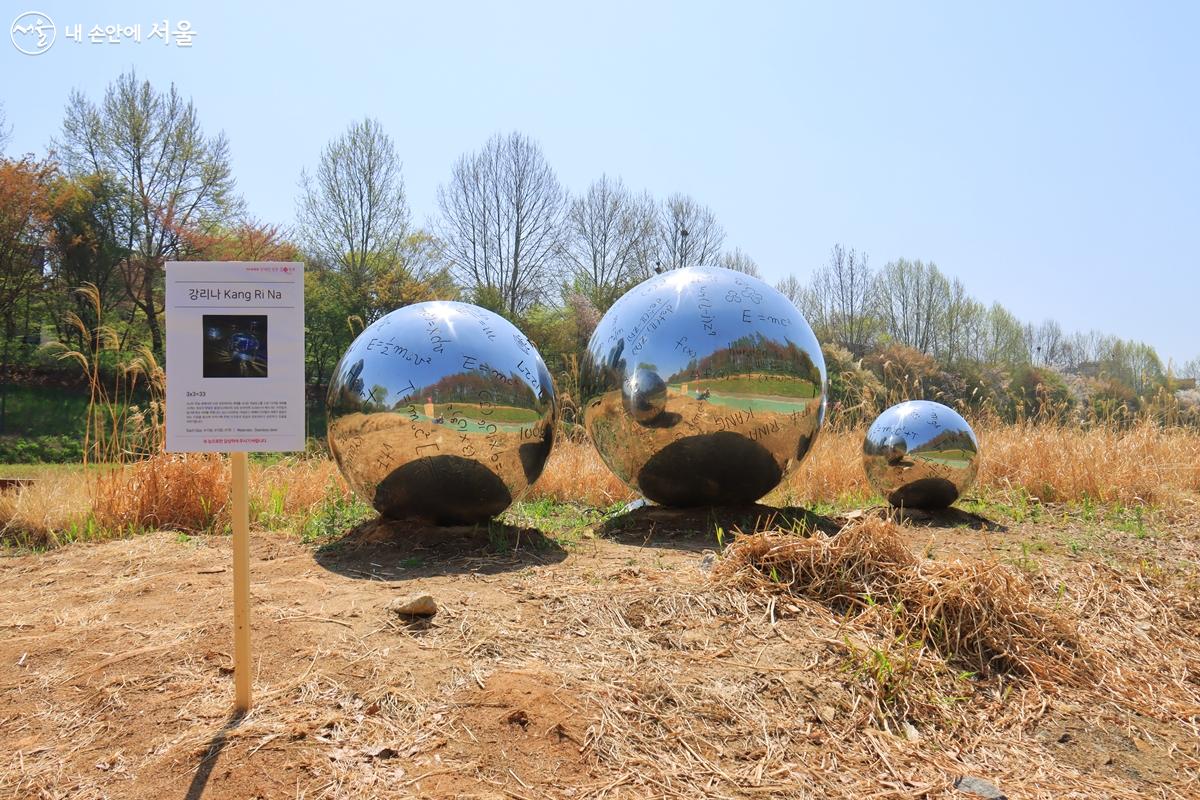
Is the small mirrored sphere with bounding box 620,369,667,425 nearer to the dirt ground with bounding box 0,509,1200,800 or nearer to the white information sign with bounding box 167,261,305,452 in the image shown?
the dirt ground with bounding box 0,509,1200,800

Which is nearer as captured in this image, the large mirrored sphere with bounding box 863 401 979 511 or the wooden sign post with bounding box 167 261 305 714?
the wooden sign post with bounding box 167 261 305 714

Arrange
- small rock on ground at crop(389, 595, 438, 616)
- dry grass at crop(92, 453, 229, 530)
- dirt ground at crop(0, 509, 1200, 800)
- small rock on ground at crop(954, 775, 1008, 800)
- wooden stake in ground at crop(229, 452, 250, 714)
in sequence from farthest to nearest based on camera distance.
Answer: dry grass at crop(92, 453, 229, 530) < small rock on ground at crop(389, 595, 438, 616) < wooden stake in ground at crop(229, 452, 250, 714) < small rock on ground at crop(954, 775, 1008, 800) < dirt ground at crop(0, 509, 1200, 800)

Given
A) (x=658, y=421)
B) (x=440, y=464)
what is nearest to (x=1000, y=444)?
(x=658, y=421)

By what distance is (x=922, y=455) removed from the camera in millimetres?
8555

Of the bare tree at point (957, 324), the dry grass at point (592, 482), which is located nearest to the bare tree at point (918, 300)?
the bare tree at point (957, 324)

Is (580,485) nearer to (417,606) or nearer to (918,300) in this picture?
(417,606)

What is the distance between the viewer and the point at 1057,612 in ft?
17.4

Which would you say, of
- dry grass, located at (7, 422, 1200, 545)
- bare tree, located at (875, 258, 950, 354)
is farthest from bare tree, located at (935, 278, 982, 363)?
dry grass, located at (7, 422, 1200, 545)

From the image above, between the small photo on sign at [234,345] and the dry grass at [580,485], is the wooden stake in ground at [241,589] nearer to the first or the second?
the small photo on sign at [234,345]

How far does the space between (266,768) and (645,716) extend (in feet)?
5.02

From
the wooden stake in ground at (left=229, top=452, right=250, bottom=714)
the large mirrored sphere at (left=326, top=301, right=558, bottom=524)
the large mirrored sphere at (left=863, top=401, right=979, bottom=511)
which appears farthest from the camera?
the large mirrored sphere at (left=863, top=401, right=979, bottom=511)

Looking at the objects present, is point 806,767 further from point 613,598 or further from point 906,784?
point 613,598

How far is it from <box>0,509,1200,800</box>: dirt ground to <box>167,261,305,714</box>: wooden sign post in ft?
1.46

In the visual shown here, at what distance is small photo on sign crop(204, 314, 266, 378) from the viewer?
3.67m
